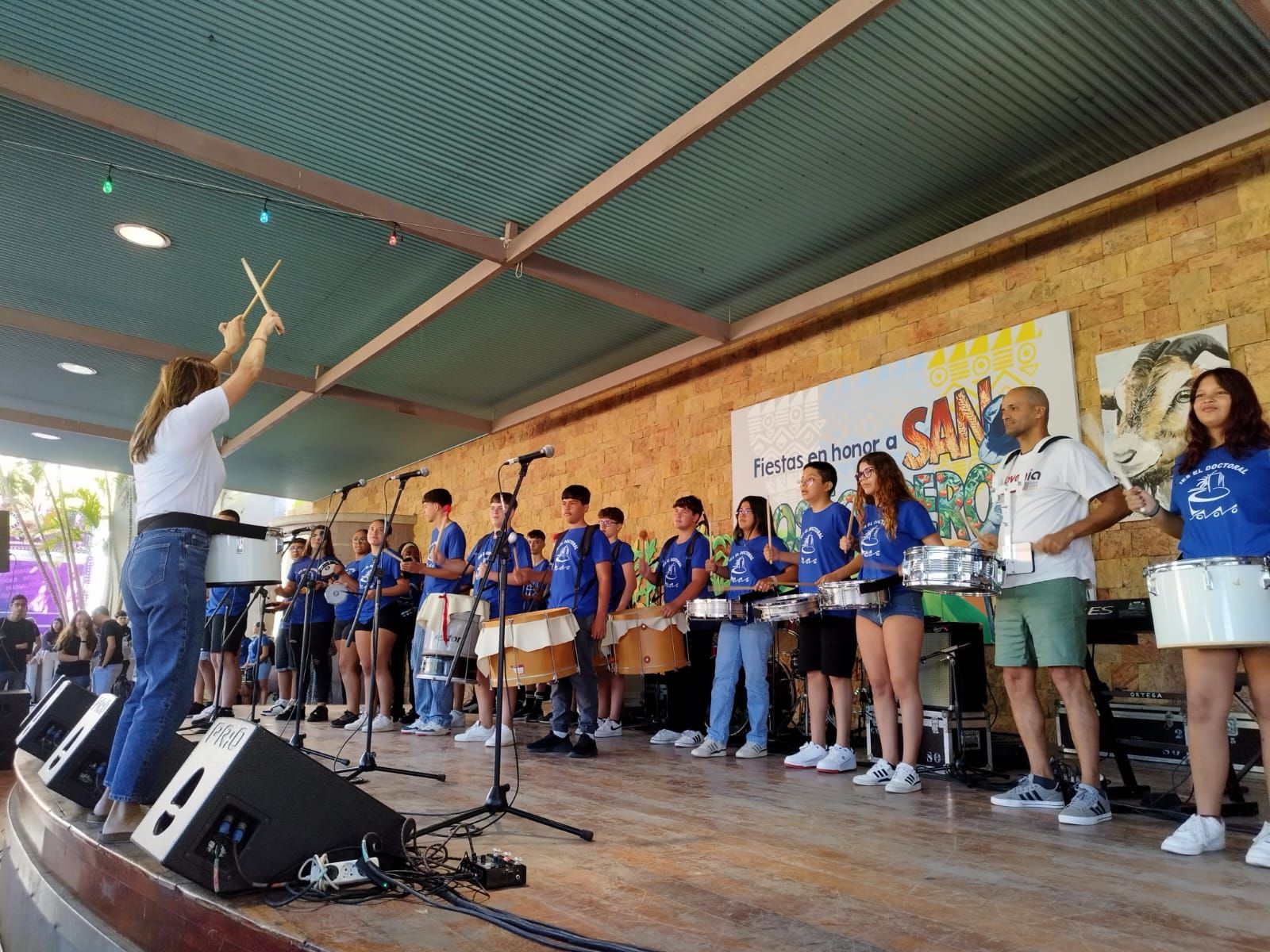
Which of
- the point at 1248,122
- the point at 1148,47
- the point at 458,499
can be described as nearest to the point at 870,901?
the point at 1148,47

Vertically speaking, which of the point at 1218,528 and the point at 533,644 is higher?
the point at 1218,528

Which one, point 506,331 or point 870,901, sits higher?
point 506,331

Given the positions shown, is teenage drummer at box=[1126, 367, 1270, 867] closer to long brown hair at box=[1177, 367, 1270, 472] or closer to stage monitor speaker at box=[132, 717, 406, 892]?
long brown hair at box=[1177, 367, 1270, 472]

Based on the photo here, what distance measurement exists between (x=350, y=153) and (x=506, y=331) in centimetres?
329

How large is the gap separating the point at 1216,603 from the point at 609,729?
470 centimetres

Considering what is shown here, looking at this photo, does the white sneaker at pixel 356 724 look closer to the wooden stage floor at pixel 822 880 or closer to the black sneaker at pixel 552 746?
the black sneaker at pixel 552 746

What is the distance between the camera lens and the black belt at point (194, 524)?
2.90 m

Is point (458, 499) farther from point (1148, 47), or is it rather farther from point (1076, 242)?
point (1148, 47)

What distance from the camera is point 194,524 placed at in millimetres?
2922

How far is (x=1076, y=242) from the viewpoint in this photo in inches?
244

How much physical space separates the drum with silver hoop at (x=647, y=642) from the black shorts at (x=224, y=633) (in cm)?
290

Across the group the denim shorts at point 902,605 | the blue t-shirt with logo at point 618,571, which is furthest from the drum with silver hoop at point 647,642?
the denim shorts at point 902,605

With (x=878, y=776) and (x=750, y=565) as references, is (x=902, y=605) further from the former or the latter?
(x=750, y=565)

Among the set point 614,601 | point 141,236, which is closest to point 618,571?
point 614,601
